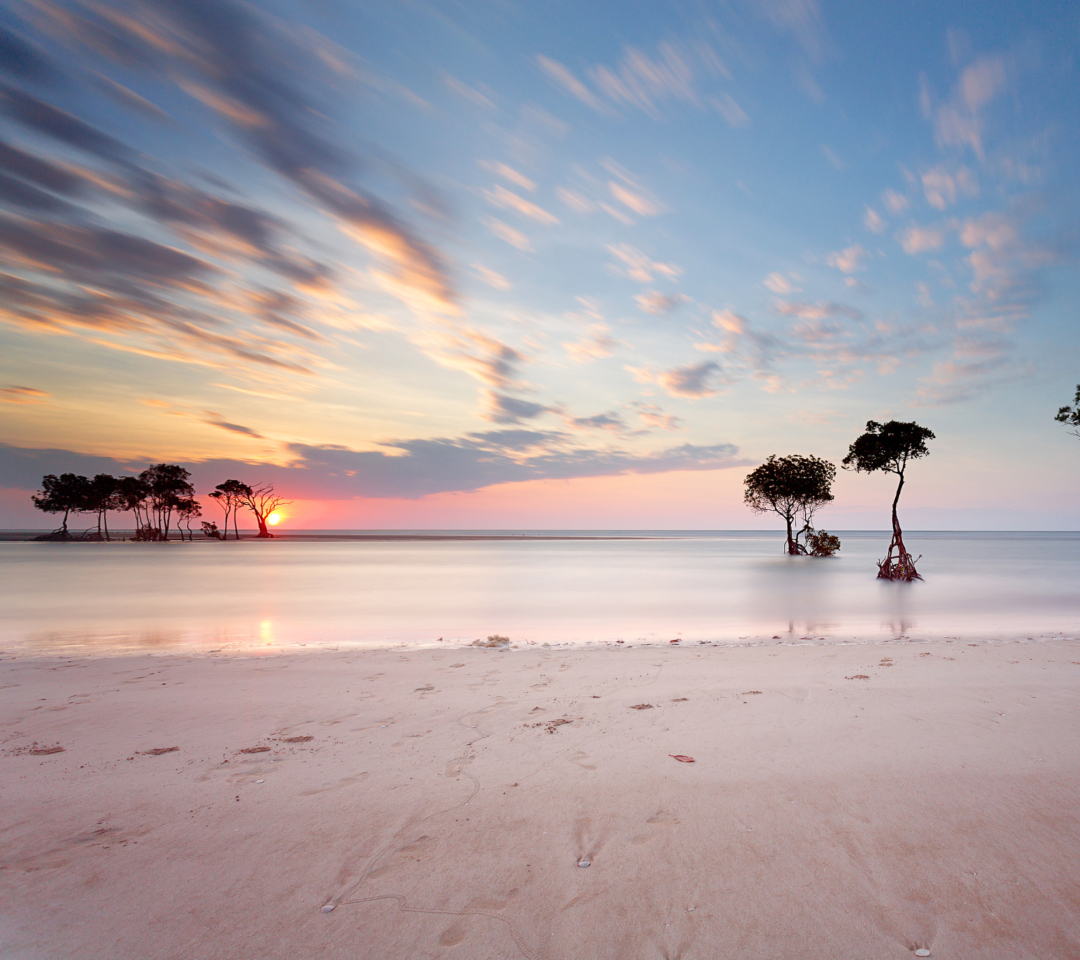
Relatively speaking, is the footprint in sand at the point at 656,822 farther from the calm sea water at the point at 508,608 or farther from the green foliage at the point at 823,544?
the green foliage at the point at 823,544

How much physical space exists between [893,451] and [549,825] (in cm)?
2963

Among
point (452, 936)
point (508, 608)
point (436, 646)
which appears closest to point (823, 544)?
point (508, 608)

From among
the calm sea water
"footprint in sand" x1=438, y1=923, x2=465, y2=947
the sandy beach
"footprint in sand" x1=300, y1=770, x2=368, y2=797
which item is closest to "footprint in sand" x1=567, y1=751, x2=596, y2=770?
the sandy beach

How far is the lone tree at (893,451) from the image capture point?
26031 mm

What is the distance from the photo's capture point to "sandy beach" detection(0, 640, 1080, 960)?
2.64 metres

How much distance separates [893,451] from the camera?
2667 centimetres

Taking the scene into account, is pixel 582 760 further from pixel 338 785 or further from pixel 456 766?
pixel 338 785

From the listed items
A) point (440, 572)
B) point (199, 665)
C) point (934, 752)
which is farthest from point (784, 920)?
point (440, 572)

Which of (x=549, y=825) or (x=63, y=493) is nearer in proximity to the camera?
(x=549, y=825)

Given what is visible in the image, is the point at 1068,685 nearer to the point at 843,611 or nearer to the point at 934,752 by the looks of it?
the point at 934,752

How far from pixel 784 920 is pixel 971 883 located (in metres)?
1.18

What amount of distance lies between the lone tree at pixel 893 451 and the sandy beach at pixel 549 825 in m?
23.5

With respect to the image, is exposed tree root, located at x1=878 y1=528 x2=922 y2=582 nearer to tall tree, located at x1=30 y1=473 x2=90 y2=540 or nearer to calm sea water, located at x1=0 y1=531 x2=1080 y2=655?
calm sea water, located at x1=0 y1=531 x2=1080 y2=655

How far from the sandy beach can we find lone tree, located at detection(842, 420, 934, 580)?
23.5 meters
